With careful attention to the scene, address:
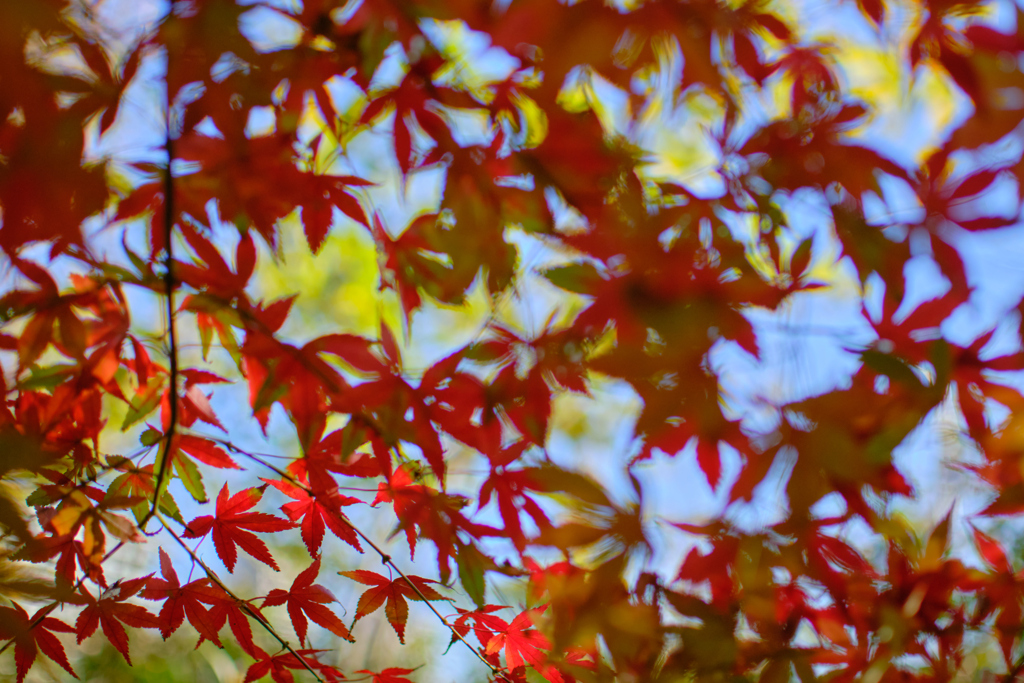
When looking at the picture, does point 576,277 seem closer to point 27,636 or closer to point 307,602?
point 307,602

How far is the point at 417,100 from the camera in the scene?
2.93ft

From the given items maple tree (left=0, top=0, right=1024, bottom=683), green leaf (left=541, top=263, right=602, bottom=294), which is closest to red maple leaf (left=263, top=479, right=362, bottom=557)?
maple tree (left=0, top=0, right=1024, bottom=683)

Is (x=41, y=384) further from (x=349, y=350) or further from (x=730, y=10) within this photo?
(x=730, y=10)

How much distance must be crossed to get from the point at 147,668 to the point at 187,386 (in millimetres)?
3764

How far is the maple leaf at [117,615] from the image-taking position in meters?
0.97

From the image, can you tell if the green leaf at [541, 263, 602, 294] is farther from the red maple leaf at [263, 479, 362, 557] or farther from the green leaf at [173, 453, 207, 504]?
the green leaf at [173, 453, 207, 504]

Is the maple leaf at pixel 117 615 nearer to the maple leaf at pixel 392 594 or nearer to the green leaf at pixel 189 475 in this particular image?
the green leaf at pixel 189 475

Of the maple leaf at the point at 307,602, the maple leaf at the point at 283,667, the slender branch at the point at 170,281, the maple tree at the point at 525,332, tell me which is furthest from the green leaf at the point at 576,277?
the maple leaf at the point at 283,667

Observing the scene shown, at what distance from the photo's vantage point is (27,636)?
3.16ft

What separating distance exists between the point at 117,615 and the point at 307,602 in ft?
1.07

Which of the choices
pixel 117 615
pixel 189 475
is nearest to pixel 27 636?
pixel 117 615

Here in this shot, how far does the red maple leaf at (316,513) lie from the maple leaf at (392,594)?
0.07 metres

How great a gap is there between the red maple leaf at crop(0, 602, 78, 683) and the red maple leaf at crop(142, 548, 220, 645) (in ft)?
0.49

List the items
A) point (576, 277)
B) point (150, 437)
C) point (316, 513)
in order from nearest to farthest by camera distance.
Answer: point (576, 277)
point (150, 437)
point (316, 513)
